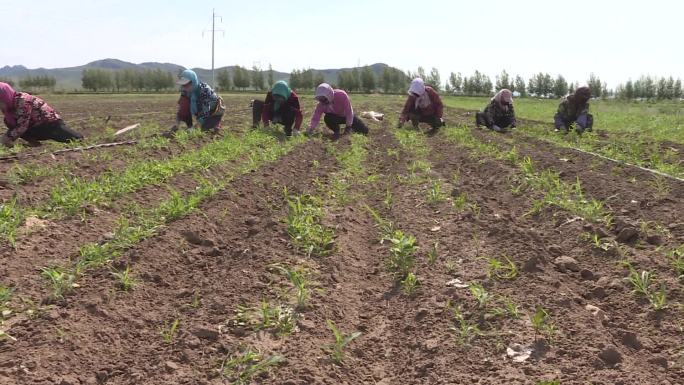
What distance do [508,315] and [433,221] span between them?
1.67 m

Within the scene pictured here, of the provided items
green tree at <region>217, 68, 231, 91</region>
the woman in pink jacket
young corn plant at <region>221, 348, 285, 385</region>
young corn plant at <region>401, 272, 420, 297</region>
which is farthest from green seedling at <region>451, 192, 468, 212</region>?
green tree at <region>217, 68, 231, 91</region>

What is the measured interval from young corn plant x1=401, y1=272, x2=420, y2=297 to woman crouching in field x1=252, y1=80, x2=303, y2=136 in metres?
6.74

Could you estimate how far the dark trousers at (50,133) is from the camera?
24.6 ft

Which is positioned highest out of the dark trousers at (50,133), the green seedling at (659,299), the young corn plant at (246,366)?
the dark trousers at (50,133)

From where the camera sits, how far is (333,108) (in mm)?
9859

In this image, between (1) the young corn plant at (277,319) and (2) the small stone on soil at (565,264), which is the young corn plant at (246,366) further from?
(2) the small stone on soil at (565,264)

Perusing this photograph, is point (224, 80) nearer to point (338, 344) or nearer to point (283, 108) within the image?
point (283, 108)

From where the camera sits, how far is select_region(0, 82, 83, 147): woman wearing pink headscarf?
688cm

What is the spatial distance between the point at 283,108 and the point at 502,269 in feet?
24.5

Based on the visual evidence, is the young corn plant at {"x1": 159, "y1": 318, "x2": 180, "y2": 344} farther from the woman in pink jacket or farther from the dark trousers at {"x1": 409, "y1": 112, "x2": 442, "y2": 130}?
the dark trousers at {"x1": 409, "y1": 112, "x2": 442, "y2": 130}

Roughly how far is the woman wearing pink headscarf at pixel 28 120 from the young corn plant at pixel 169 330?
6.06 m

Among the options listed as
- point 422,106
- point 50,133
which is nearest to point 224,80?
point 422,106

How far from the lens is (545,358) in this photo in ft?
6.58

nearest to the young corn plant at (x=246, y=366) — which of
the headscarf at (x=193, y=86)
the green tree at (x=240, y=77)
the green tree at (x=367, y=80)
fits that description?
the headscarf at (x=193, y=86)
